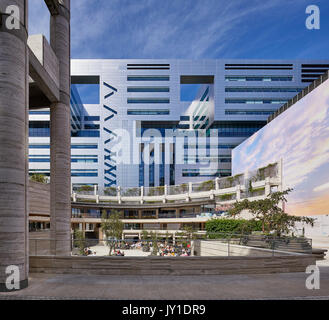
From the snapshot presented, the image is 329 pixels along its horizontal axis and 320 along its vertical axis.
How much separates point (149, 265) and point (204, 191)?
143 ft

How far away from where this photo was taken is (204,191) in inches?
2094

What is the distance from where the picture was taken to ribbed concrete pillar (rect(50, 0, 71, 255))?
1444 cm

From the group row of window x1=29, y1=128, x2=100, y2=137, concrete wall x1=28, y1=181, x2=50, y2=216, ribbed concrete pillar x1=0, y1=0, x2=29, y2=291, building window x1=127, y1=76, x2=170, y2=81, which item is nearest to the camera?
ribbed concrete pillar x1=0, y1=0, x2=29, y2=291

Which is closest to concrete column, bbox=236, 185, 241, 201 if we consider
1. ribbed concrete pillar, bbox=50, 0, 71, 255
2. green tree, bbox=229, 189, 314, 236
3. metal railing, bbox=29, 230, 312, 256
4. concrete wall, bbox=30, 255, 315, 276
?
green tree, bbox=229, 189, 314, 236

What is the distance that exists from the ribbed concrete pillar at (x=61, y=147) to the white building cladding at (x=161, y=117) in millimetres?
58682

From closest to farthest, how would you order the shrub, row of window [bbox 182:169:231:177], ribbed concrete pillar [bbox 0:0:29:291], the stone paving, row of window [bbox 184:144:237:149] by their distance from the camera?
1. the stone paving
2. ribbed concrete pillar [bbox 0:0:29:291]
3. the shrub
4. row of window [bbox 182:169:231:177]
5. row of window [bbox 184:144:237:149]

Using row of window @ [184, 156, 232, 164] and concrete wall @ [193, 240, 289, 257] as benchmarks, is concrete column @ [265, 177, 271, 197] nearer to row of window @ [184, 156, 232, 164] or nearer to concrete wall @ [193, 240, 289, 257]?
concrete wall @ [193, 240, 289, 257]

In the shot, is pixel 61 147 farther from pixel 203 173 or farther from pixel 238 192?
pixel 203 173

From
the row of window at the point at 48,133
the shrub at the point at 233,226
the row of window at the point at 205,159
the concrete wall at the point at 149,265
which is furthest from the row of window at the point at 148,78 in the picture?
the concrete wall at the point at 149,265

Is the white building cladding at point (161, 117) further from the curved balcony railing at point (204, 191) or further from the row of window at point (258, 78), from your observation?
the curved balcony railing at point (204, 191)

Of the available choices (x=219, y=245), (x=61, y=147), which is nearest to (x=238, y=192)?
(x=219, y=245)

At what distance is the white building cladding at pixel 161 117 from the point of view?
7262 cm

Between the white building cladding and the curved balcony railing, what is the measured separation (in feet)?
46.8

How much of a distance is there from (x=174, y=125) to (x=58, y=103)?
65824mm
